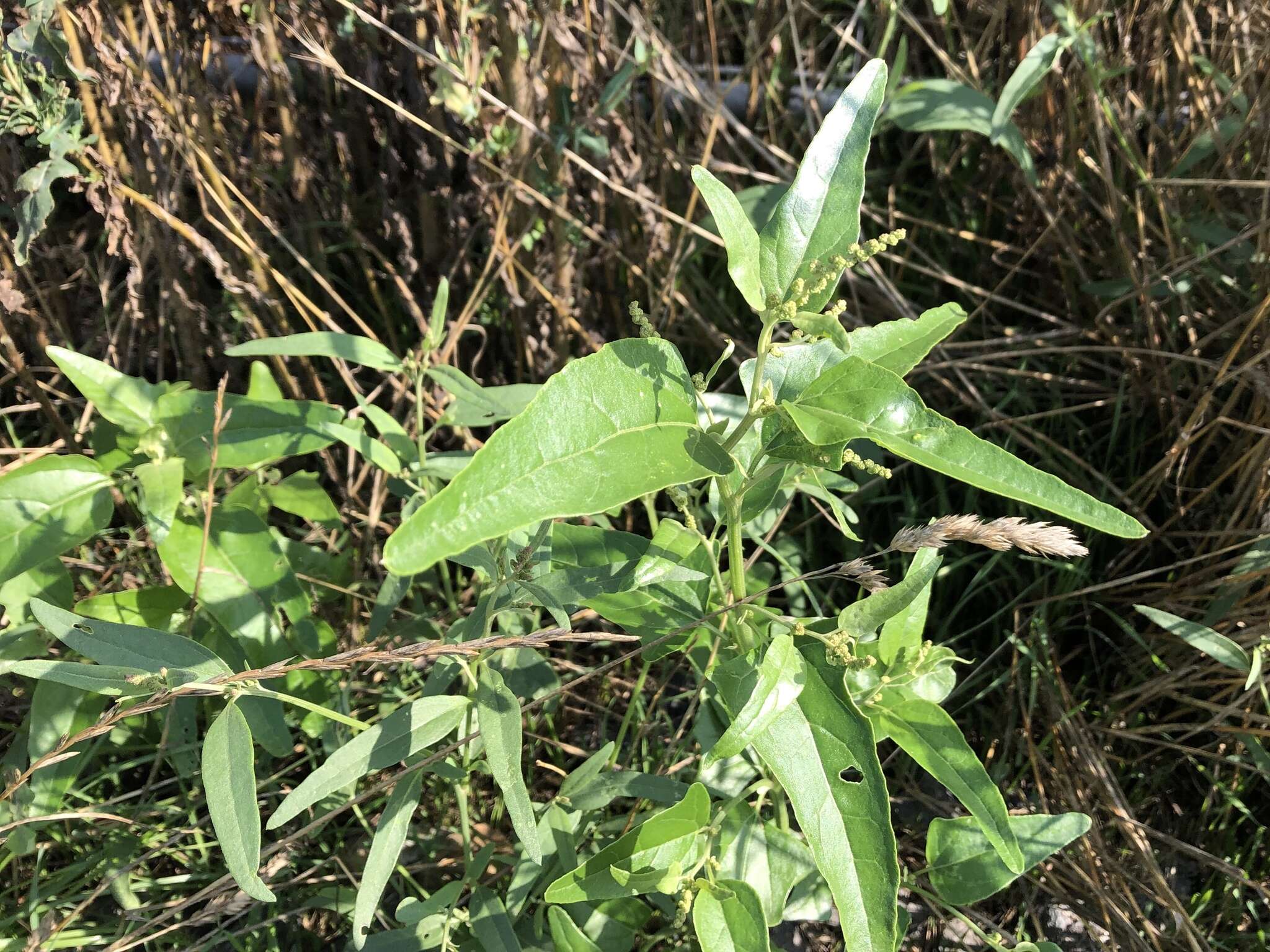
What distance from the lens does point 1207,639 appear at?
1.55 metres

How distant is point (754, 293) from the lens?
971 mm

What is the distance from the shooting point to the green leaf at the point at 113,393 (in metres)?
1.42

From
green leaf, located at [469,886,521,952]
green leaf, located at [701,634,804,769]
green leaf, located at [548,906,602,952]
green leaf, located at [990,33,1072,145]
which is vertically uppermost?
green leaf, located at [990,33,1072,145]

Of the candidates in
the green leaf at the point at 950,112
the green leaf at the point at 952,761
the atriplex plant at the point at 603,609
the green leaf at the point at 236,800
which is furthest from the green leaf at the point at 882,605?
the green leaf at the point at 950,112

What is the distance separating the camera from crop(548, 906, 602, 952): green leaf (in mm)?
1223

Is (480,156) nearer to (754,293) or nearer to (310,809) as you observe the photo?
(754,293)

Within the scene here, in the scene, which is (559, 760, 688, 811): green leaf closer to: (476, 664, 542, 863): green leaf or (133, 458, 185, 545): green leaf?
(476, 664, 542, 863): green leaf

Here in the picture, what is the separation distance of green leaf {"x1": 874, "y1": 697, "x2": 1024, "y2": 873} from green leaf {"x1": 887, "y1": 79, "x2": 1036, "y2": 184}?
3.98 feet

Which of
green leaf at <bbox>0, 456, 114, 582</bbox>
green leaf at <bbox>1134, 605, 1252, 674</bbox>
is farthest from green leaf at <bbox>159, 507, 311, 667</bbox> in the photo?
green leaf at <bbox>1134, 605, 1252, 674</bbox>

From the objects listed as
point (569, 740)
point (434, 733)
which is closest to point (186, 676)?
point (434, 733)

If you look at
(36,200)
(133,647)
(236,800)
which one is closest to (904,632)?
(236,800)

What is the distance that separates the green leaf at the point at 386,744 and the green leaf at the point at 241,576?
1.26ft

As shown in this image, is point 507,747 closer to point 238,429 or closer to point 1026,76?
point 238,429

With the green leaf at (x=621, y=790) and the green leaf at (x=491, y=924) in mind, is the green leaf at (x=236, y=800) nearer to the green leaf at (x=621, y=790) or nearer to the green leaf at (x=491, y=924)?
the green leaf at (x=491, y=924)
